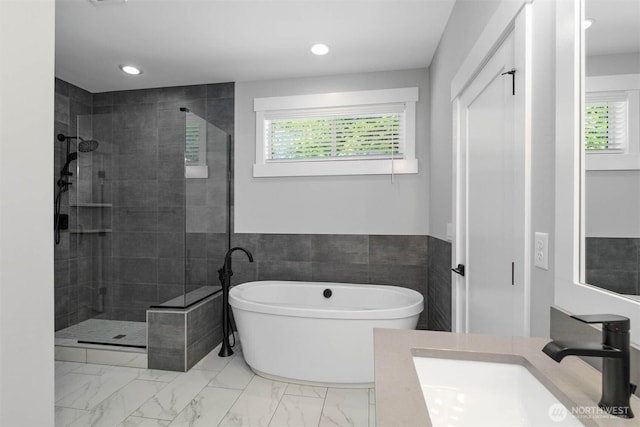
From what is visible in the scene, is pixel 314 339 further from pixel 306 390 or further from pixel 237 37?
pixel 237 37

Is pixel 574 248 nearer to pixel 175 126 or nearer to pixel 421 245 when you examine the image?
pixel 421 245

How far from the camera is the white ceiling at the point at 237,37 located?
6.91 ft

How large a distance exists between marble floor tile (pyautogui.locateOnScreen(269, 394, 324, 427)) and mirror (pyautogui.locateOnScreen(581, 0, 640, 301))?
1.63 m

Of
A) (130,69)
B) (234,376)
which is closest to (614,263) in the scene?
(234,376)

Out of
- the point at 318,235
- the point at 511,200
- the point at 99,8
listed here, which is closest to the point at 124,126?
the point at 99,8

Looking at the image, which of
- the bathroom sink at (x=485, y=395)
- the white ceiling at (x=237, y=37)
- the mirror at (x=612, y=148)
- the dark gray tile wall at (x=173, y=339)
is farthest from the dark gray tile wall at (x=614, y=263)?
the dark gray tile wall at (x=173, y=339)

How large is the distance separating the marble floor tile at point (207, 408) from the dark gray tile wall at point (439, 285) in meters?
1.53

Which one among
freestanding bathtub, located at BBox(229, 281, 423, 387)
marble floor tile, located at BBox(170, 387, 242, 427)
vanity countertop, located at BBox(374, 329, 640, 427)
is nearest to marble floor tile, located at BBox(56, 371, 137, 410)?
marble floor tile, located at BBox(170, 387, 242, 427)

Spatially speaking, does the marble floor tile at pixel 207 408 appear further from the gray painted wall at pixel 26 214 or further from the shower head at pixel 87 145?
the shower head at pixel 87 145

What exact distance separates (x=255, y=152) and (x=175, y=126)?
75 cm

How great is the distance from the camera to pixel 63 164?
283 centimetres

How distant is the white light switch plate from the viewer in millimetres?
1015

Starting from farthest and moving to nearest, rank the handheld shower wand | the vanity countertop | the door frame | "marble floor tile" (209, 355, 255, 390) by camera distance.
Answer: the handheld shower wand → "marble floor tile" (209, 355, 255, 390) → the door frame → the vanity countertop

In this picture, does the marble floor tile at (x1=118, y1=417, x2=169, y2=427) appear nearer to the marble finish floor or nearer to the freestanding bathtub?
the marble finish floor
